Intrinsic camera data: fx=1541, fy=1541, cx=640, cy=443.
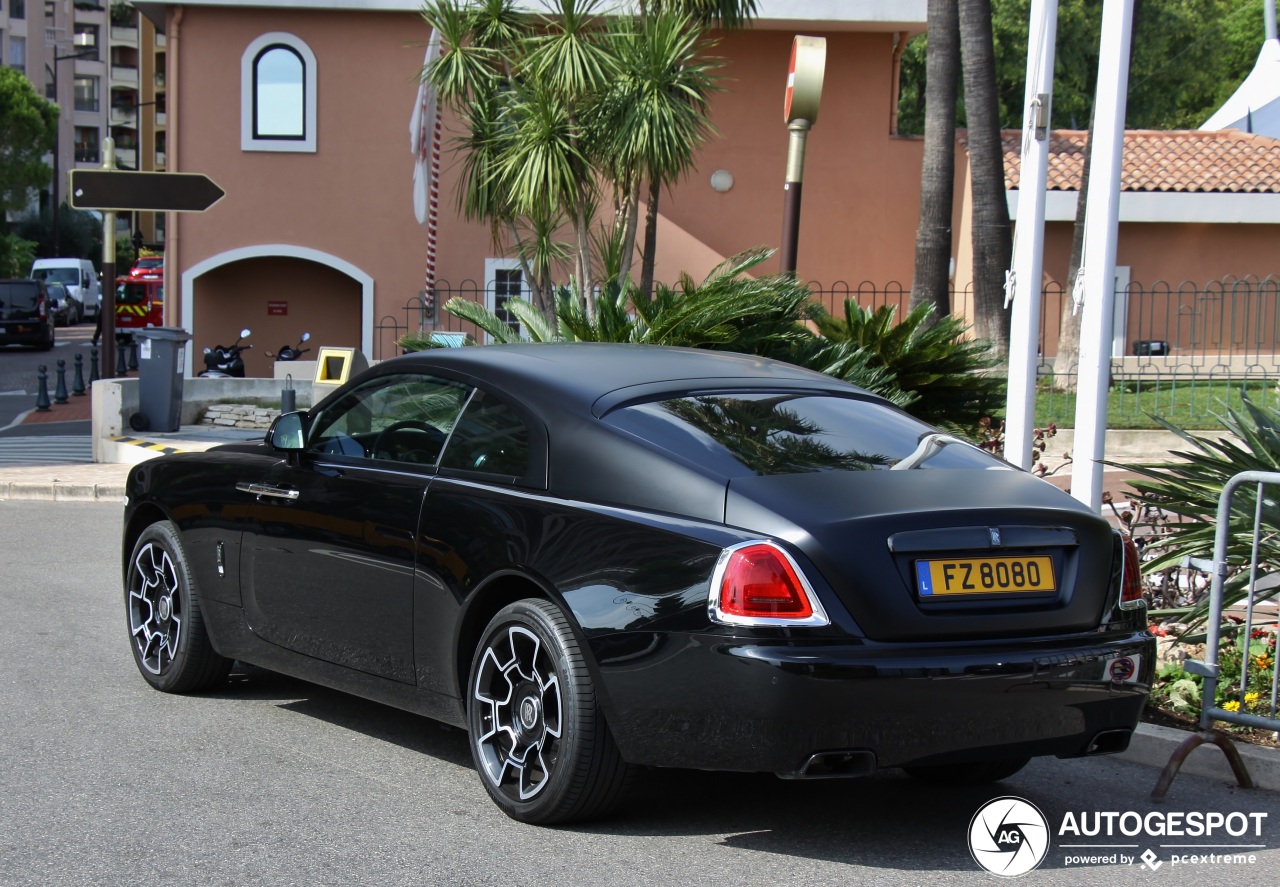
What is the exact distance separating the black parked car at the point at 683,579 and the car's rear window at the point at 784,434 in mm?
15

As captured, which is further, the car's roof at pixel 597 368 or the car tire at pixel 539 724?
the car's roof at pixel 597 368

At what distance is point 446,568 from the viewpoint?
5.07 meters

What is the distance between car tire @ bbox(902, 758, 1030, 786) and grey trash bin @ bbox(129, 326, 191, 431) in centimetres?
1365

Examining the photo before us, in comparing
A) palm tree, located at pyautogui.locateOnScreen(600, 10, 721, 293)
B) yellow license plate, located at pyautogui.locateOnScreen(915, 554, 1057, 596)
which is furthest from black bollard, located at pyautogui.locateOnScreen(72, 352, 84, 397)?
yellow license plate, located at pyautogui.locateOnScreen(915, 554, 1057, 596)

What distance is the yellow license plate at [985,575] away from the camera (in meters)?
4.38

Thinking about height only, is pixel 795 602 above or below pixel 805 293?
below

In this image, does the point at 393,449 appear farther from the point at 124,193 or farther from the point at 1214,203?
the point at 1214,203

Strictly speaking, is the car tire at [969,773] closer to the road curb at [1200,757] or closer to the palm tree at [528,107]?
the road curb at [1200,757]

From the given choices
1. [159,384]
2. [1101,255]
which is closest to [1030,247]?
[1101,255]

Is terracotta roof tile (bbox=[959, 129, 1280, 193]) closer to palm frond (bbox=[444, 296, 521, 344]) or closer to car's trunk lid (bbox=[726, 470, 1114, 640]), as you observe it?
palm frond (bbox=[444, 296, 521, 344])

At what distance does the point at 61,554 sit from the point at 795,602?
791 cm

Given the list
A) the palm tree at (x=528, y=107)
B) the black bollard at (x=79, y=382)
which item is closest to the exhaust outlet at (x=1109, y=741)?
the palm tree at (x=528, y=107)

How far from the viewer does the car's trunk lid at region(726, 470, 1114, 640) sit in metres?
4.30

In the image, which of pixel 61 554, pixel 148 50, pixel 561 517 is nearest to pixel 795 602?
pixel 561 517
